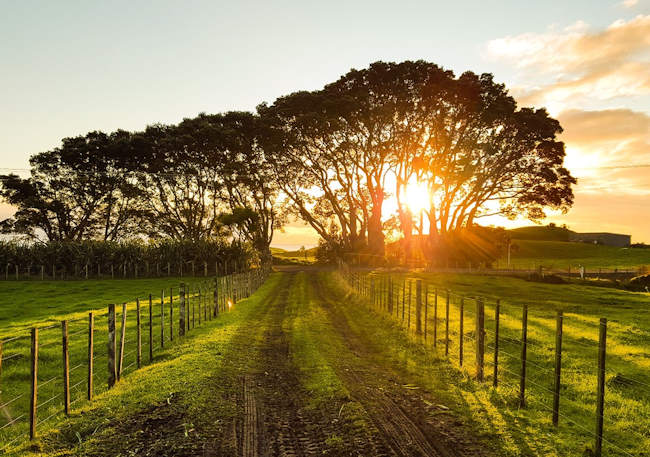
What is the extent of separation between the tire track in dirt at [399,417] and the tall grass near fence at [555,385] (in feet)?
2.94

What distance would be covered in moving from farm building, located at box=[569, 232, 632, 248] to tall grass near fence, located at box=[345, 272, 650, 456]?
159957 mm

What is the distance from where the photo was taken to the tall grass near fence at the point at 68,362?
9.41 metres

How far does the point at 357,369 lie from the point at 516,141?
51130mm

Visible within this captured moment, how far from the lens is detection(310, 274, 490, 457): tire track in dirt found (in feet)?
24.6

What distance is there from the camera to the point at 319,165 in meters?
60.5

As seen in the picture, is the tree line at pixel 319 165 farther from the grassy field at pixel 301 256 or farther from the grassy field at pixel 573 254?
the grassy field at pixel 573 254

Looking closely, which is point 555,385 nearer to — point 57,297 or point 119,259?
point 57,297

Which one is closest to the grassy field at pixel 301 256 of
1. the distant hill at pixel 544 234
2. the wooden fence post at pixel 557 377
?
the distant hill at pixel 544 234

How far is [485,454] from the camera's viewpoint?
24.1 feet

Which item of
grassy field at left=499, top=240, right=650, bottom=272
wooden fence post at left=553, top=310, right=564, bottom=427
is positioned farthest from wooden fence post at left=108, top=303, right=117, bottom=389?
grassy field at left=499, top=240, right=650, bottom=272

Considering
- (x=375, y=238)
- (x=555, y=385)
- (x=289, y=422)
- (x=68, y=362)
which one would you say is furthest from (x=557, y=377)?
(x=375, y=238)

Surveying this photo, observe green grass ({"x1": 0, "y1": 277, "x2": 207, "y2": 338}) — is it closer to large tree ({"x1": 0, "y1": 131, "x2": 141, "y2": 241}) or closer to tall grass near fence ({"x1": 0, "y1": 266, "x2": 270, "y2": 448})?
tall grass near fence ({"x1": 0, "y1": 266, "x2": 270, "y2": 448})

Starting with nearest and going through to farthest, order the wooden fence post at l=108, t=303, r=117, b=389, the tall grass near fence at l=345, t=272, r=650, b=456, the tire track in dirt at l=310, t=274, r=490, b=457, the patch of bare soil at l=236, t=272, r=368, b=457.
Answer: the patch of bare soil at l=236, t=272, r=368, b=457, the tire track in dirt at l=310, t=274, r=490, b=457, the tall grass near fence at l=345, t=272, r=650, b=456, the wooden fence post at l=108, t=303, r=117, b=389

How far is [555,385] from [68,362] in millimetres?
11896
